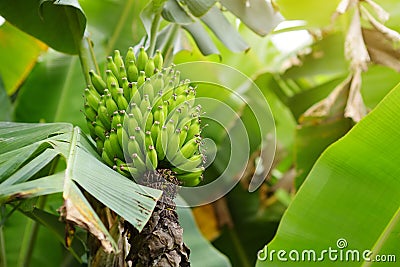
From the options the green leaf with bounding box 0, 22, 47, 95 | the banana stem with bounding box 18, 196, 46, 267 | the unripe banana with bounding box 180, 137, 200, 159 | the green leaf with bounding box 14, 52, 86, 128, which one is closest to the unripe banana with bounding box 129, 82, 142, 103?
the unripe banana with bounding box 180, 137, 200, 159

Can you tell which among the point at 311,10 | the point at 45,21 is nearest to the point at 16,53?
the point at 45,21

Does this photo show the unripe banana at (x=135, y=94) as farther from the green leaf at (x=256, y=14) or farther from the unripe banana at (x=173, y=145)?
the green leaf at (x=256, y=14)

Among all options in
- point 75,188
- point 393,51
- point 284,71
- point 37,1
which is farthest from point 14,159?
point 284,71

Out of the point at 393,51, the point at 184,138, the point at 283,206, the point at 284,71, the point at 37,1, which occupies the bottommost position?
the point at 283,206

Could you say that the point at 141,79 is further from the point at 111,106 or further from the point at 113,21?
the point at 113,21

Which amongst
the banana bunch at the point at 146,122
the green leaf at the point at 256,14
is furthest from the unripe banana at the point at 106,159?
the green leaf at the point at 256,14

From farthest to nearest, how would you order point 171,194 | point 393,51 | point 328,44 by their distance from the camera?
1. point 328,44
2. point 393,51
3. point 171,194

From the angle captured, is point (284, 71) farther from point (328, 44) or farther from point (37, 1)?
point (37, 1)
